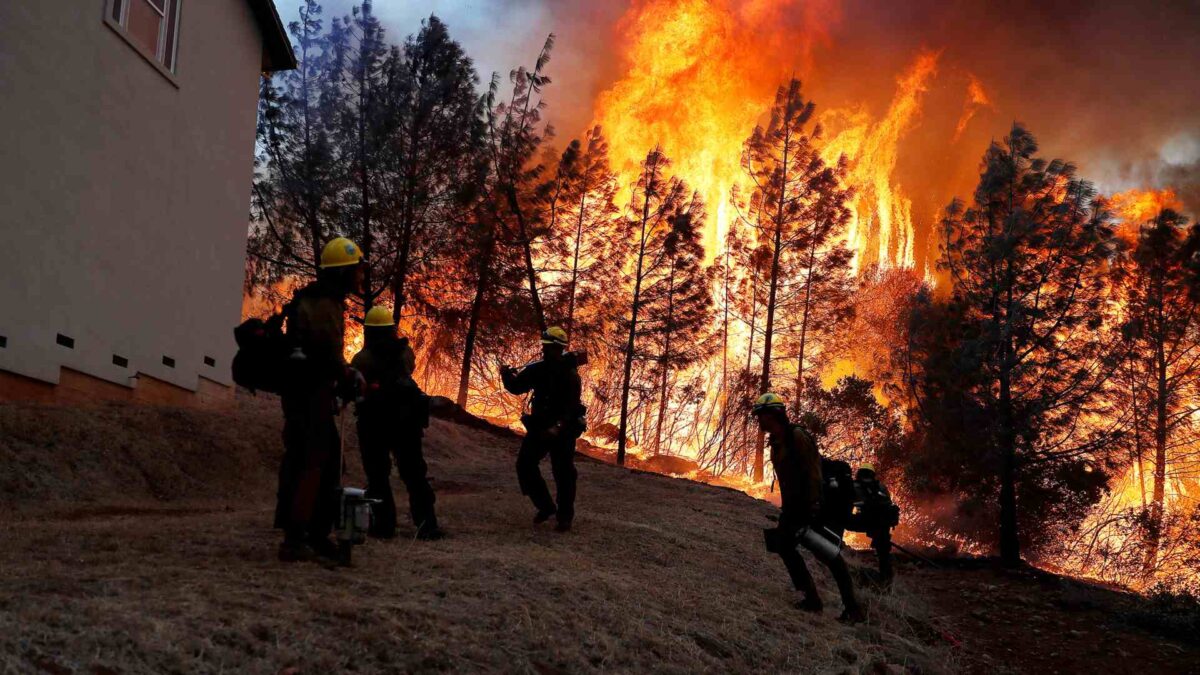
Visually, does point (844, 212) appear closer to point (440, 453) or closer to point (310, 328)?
point (440, 453)

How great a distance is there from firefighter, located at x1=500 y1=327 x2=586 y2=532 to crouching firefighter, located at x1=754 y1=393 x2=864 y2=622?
6.95ft

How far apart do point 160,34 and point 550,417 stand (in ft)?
30.4

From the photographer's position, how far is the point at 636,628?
577 centimetres

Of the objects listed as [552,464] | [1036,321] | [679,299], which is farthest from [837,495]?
[679,299]

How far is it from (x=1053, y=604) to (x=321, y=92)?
839 inches

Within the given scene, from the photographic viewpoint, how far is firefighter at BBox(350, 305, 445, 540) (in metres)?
7.53

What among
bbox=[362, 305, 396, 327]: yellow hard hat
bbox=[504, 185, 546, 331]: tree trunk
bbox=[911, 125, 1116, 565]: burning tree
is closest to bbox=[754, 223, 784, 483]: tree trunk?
bbox=[504, 185, 546, 331]: tree trunk

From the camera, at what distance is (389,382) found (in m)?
7.56

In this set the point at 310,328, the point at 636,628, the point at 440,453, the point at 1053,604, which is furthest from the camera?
the point at 440,453

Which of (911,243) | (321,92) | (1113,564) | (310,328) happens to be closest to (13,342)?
(310,328)

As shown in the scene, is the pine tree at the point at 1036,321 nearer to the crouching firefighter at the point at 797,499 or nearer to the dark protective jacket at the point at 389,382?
the crouching firefighter at the point at 797,499

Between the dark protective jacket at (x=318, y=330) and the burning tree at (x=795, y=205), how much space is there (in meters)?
27.7

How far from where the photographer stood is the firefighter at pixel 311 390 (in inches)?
209

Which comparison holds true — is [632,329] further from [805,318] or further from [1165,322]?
[1165,322]
